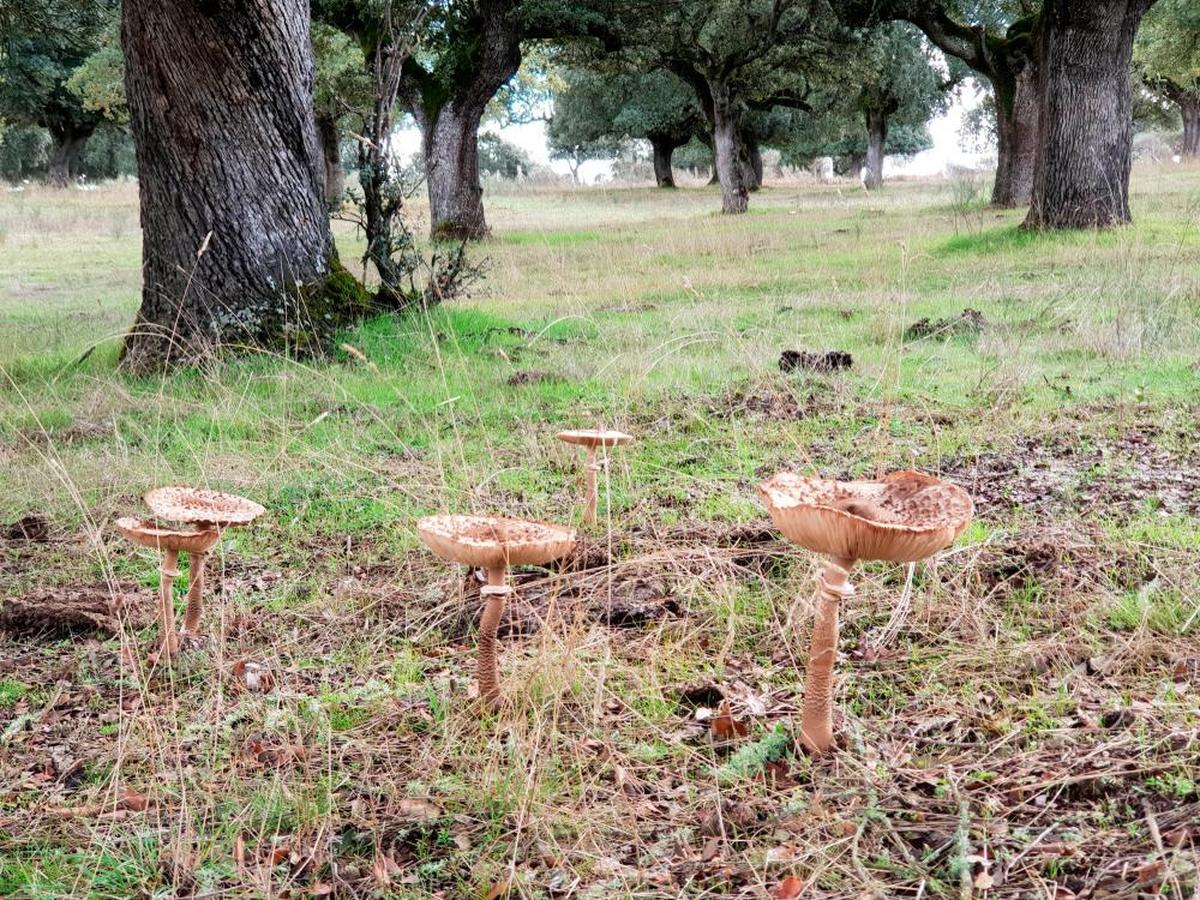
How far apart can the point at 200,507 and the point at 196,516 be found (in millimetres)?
236

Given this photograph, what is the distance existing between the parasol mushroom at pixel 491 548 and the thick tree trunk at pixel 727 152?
2324 centimetres

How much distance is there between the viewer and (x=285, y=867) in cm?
234

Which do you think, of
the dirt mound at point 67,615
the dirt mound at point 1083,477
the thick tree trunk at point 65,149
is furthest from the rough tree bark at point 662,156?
the dirt mound at point 67,615

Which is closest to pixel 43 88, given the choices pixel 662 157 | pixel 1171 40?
pixel 662 157

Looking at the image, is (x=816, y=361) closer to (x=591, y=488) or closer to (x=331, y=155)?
(x=591, y=488)

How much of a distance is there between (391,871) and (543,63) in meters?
27.6

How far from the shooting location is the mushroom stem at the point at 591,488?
Result: 3.91m

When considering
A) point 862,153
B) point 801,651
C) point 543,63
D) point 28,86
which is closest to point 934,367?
point 801,651

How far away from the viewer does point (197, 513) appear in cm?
308

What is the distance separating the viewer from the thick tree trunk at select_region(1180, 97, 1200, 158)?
41438mm

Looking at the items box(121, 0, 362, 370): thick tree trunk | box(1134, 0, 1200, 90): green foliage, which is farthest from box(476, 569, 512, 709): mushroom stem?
box(1134, 0, 1200, 90): green foliage

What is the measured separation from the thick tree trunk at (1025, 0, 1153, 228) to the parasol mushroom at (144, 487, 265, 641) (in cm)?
1206

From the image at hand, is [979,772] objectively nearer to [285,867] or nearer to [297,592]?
[285,867]

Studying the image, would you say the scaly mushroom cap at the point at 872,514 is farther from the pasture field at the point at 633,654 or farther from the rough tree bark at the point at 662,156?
the rough tree bark at the point at 662,156
